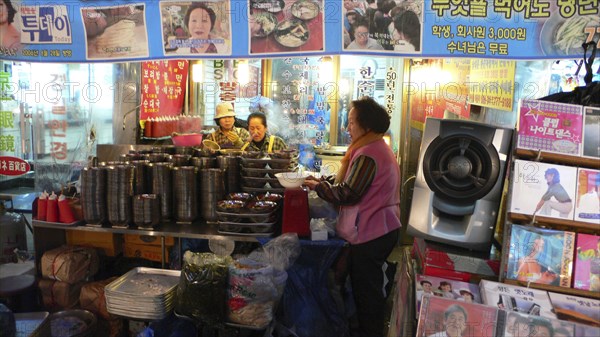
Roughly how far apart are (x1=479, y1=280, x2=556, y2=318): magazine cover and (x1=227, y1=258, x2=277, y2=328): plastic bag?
128cm

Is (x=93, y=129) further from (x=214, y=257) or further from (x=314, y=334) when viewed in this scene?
(x=314, y=334)

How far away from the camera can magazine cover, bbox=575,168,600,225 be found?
225cm

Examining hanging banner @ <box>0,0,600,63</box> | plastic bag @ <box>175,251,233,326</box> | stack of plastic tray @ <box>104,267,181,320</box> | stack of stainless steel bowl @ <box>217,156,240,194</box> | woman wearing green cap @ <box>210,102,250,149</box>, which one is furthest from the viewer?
woman wearing green cap @ <box>210,102,250,149</box>

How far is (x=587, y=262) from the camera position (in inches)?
88.6

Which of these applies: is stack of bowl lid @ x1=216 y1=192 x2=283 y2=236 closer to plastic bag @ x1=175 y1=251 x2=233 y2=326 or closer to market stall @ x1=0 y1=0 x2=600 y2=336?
market stall @ x1=0 y1=0 x2=600 y2=336

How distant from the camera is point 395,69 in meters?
6.71

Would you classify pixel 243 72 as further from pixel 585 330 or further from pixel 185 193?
pixel 585 330

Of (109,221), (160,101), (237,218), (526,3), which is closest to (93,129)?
(160,101)

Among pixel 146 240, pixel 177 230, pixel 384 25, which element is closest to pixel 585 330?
pixel 384 25

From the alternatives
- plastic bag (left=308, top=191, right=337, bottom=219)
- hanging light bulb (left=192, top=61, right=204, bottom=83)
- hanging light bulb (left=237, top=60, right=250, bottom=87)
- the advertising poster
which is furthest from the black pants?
hanging light bulb (left=192, top=61, right=204, bottom=83)

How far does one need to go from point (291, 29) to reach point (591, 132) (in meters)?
1.65

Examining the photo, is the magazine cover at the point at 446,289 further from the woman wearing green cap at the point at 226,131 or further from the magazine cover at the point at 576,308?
the woman wearing green cap at the point at 226,131

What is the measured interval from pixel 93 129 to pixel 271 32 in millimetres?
3978

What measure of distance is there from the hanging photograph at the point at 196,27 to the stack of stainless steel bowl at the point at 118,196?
4.02 ft
